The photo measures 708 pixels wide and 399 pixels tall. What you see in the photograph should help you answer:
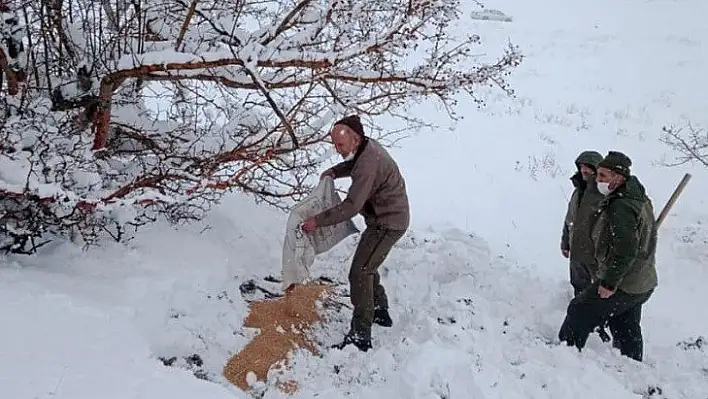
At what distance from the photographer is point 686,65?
1961 centimetres

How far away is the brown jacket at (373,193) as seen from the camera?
4434mm

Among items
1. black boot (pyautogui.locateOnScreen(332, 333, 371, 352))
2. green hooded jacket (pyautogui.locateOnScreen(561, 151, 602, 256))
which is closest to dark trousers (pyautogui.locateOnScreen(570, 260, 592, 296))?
green hooded jacket (pyautogui.locateOnScreen(561, 151, 602, 256))

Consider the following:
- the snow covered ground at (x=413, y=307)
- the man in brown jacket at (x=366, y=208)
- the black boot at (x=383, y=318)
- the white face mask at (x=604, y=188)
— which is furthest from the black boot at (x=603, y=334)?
the man in brown jacket at (x=366, y=208)

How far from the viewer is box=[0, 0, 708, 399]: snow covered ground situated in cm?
380

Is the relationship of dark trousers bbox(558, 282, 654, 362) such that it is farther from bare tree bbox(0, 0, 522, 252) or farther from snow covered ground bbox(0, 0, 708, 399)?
bare tree bbox(0, 0, 522, 252)

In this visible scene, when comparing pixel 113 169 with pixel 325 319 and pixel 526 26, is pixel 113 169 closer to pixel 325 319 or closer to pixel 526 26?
pixel 325 319

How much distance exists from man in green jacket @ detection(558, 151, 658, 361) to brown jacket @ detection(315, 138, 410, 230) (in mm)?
1401

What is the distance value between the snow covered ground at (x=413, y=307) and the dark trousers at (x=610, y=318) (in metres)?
0.17

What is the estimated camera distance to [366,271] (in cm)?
475

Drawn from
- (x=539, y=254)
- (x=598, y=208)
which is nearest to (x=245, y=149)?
(x=598, y=208)

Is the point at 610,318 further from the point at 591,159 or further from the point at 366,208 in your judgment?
the point at 366,208

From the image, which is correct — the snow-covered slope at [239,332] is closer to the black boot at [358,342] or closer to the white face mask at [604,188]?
the black boot at [358,342]

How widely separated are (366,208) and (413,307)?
118 cm

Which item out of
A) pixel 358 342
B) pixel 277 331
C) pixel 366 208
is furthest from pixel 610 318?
pixel 277 331
